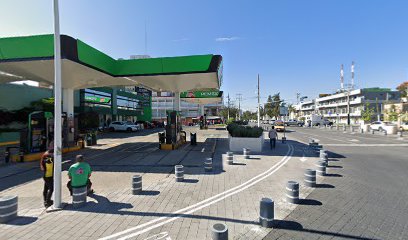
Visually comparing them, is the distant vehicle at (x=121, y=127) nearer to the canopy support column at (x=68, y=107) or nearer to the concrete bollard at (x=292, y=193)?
the canopy support column at (x=68, y=107)

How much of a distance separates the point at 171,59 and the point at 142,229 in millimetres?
10847

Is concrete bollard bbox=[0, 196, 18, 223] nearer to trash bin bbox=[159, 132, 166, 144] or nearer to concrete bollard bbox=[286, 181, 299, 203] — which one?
concrete bollard bbox=[286, 181, 299, 203]

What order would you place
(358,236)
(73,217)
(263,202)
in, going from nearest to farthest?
(358,236), (263,202), (73,217)

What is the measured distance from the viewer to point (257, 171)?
10148 millimetres

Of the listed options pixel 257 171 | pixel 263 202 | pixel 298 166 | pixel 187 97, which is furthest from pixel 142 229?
pixel 187 97

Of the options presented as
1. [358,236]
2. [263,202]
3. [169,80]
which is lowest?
[358,236]

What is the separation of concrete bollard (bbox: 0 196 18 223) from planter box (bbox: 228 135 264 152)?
40.4 feet

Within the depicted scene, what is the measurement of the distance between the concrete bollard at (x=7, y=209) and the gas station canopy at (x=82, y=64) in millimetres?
7137

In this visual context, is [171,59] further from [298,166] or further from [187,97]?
[187,97]

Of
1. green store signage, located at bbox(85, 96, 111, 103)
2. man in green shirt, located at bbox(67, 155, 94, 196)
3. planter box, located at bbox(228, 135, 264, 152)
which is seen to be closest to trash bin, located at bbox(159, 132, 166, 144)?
planter box, located at bbox(228, 135, 264, 152)

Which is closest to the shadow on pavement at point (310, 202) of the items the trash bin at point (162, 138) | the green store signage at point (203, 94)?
the trash bin at point (162, 138)

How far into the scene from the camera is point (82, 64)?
11.4m

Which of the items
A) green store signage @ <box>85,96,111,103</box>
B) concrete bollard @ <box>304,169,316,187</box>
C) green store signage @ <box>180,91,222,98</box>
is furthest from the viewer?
green store signage @ <box>85,96,111,103</box>

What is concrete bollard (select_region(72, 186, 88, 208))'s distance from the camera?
19.9 feet
